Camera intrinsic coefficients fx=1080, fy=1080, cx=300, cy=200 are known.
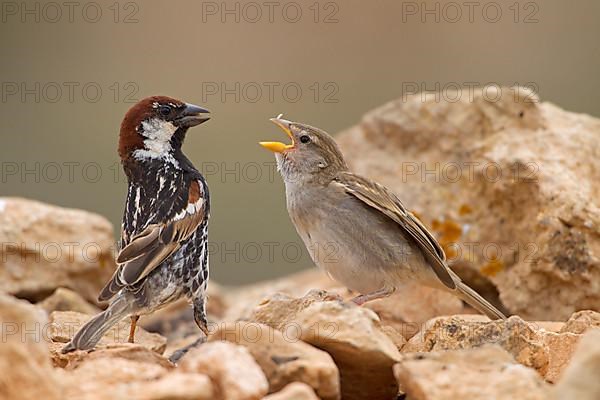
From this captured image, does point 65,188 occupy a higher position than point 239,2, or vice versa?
point 239,2

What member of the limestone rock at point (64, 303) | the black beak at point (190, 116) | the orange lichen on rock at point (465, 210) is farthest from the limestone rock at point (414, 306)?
the limestone rock at point (64, 303)

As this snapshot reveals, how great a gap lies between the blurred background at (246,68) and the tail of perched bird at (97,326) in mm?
9027

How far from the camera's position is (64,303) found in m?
7.40

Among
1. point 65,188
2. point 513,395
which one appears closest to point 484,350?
point 513,395

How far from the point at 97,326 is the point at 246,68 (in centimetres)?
1209

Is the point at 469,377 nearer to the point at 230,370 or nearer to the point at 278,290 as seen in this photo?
the point at 230,370

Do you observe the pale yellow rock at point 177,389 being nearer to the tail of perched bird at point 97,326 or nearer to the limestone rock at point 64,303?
the tail of perched bird at point 97,326

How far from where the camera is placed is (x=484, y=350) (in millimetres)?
4477

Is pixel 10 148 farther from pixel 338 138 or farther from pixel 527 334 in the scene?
pixel 527 334

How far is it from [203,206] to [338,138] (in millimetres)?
2183

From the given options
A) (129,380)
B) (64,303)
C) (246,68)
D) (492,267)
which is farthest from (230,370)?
(246,68)

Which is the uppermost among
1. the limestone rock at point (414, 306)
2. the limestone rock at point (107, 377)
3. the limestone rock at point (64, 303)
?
the limestone rock at point (107, 377)

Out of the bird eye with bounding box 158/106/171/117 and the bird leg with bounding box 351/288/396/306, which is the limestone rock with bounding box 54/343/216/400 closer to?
the bird leg with bounding box 351/288/396/306

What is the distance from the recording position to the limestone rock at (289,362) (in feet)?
14.3
